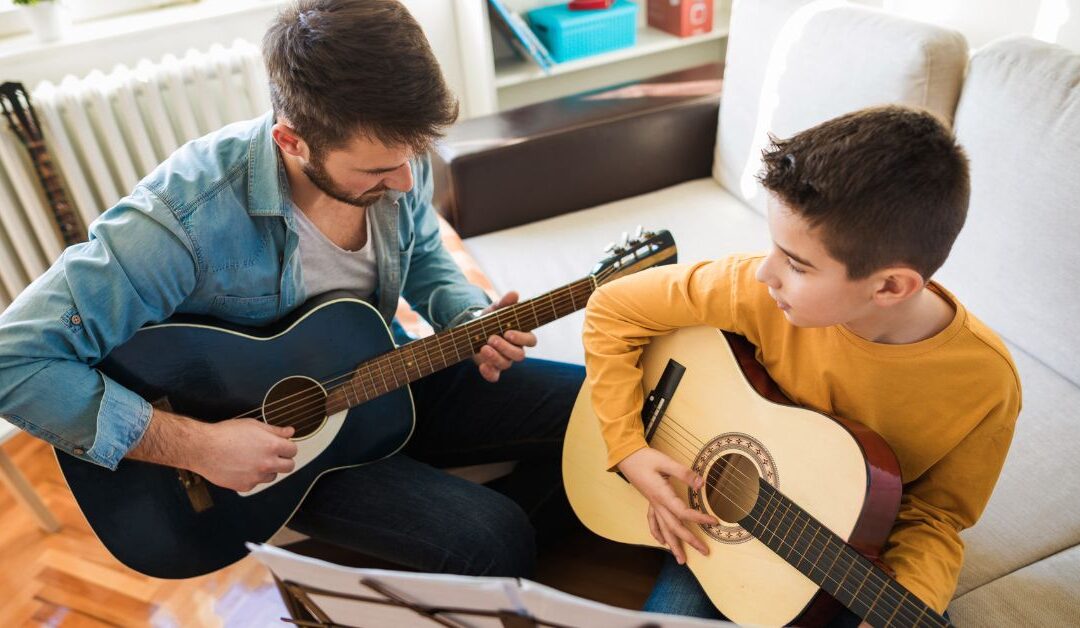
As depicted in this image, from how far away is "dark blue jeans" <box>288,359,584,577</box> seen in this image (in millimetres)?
1204

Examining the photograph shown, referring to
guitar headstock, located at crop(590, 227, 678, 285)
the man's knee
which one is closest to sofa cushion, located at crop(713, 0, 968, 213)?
guitar headstock, located at crop(590, 227, 678, 285)

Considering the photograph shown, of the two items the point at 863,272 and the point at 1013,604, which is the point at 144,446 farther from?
the point at 1013,604

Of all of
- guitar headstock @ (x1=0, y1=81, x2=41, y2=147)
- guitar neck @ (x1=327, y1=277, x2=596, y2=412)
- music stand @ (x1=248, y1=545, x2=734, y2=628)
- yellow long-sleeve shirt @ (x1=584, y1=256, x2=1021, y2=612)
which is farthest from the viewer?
guitar headstock @ (x1=0, y1=81, x2=41, y2=147)

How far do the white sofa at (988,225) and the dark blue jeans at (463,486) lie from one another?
19 cm

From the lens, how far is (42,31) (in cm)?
192

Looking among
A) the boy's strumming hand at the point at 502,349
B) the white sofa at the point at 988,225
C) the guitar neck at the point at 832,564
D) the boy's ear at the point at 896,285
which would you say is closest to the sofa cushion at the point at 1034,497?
the white sofa at the point at 988,225

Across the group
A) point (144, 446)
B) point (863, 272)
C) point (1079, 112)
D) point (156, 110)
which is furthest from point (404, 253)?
point (1079, 112)

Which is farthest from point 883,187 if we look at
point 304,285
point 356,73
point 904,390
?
point 304,285

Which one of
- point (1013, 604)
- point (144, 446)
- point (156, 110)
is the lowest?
point (1013, 604)

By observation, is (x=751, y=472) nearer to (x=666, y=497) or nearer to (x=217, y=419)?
(x=666, y=497)

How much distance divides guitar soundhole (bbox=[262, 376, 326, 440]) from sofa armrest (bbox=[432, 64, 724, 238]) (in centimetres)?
75

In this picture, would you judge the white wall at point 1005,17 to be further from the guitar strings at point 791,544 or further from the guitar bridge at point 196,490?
the guitar bridge at point 196,490

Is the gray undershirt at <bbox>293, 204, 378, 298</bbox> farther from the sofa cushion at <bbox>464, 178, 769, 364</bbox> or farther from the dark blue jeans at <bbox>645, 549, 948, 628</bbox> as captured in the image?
the dark blue jeans at <bbox>645, 549, 948, 628</bbox>

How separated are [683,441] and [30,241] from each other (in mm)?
1777
